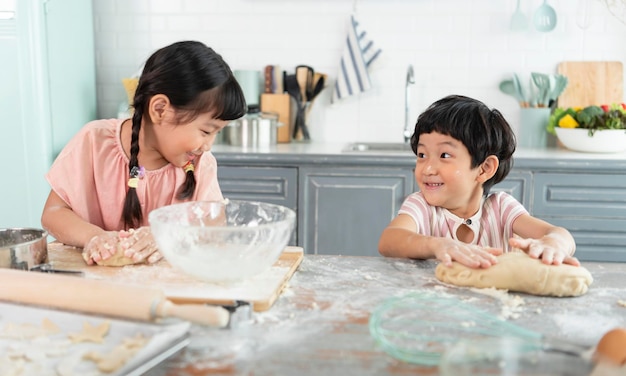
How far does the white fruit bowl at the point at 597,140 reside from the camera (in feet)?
9.40

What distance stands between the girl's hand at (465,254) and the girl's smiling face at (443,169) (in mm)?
380

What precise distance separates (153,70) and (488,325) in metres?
1.03

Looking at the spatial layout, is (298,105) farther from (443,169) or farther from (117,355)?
(117,355)

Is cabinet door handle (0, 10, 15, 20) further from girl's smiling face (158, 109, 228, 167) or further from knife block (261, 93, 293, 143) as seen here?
girl's smiling face (158, 109, 228, 167)

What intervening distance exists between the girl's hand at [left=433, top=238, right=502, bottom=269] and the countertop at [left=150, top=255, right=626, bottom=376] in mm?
49

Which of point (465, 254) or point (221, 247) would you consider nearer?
point (221, 247)

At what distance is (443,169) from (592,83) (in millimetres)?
1971

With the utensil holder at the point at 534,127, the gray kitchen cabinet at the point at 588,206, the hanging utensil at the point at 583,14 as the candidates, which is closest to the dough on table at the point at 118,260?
the gray kitchen cabinet at the point at 588,206

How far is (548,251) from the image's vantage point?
1.25 meters

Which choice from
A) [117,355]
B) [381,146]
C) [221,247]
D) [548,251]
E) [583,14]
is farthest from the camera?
[381,146]

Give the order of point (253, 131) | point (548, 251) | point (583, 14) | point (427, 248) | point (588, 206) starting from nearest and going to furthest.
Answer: point (548, 251) → point (427, 248) → point (588, 206) → point (253, 131) → point (583, 14)

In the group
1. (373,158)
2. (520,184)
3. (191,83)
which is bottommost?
(520,184)

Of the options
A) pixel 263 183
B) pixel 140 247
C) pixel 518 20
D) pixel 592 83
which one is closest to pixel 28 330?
pixel 140 247

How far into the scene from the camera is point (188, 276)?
3.97 feet
